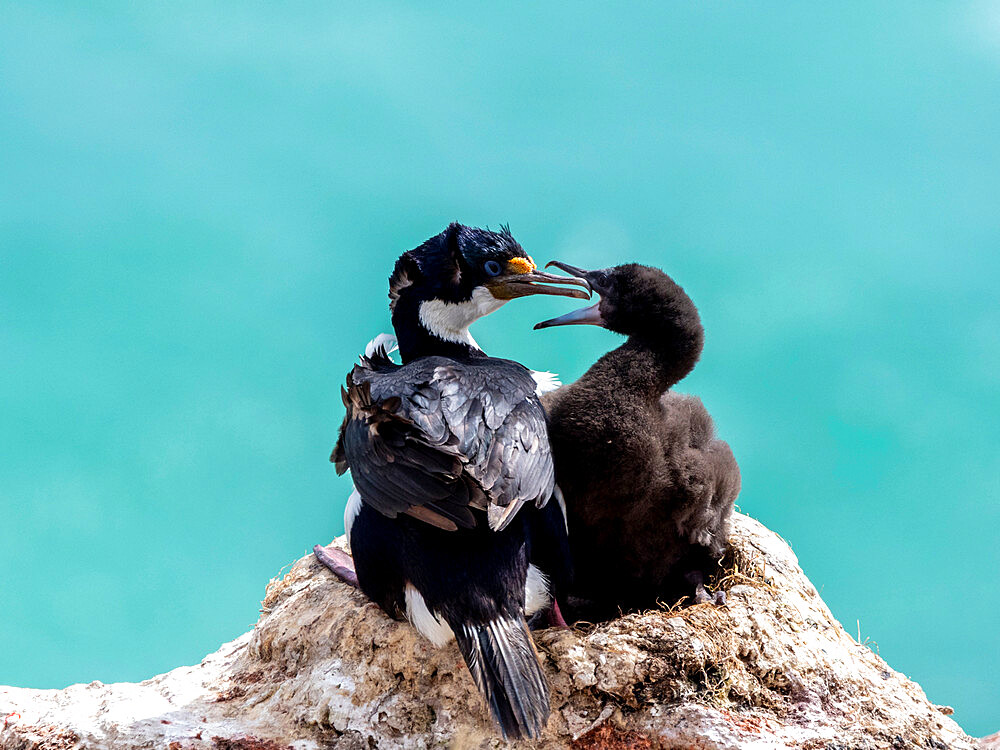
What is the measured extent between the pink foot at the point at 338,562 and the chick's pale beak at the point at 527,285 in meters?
1.73

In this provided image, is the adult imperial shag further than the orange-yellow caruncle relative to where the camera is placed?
No

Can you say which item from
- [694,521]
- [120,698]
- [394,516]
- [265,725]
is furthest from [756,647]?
[120,698]

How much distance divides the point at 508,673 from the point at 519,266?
202 cm

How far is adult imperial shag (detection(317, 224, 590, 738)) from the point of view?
3.30m

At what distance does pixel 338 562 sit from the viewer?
5199 mm

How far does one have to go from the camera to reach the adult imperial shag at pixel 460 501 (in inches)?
130

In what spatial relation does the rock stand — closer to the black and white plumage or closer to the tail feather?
the black and white plumage

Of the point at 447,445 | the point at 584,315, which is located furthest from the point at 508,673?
the point at 584,315

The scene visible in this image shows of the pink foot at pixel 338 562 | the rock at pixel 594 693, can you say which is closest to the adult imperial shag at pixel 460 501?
the rock at pixel 594 693

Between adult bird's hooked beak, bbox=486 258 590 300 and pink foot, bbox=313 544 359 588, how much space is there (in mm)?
1736

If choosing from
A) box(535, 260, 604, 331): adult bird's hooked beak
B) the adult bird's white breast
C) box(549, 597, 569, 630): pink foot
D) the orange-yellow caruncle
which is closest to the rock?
box(549, 597, 569, 630): pink foot

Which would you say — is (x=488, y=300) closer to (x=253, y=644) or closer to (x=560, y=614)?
(x=560, y=614)

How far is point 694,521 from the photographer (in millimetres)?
4156

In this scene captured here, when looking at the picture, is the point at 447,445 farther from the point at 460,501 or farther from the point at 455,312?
A: the point at 455,312
